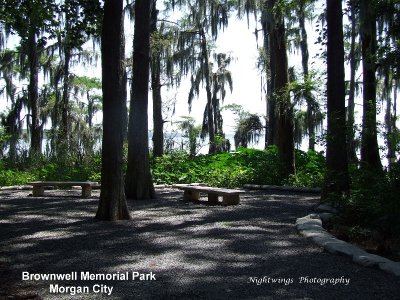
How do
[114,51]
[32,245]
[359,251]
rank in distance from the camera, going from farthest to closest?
[114,51] → [32,245] → [359,251]

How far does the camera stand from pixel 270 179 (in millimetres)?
12758

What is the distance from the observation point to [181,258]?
4.60 meters

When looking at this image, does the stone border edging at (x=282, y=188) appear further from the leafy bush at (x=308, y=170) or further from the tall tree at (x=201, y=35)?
the tall tree at (x=201, y=35)

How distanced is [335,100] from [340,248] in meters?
3.98

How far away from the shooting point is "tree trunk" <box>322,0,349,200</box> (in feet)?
25.4

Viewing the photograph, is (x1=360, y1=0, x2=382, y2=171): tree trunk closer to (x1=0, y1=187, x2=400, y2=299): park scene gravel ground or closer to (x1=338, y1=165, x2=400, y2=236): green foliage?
(x1=338, y1=165, x2=400, y2=236): green foliage

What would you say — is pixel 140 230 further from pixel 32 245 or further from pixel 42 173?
pixel 42 173

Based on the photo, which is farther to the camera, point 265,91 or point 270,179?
point 265,91

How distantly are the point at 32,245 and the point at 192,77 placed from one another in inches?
737

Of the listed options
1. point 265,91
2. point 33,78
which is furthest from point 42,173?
point 265,91

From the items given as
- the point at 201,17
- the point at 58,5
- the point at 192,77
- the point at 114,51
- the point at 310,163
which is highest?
the point at 201,17

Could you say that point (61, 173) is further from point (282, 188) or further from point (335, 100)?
point (335, 100)

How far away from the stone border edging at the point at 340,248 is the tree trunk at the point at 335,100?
1.24 m

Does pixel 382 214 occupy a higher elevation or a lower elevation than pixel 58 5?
lower
